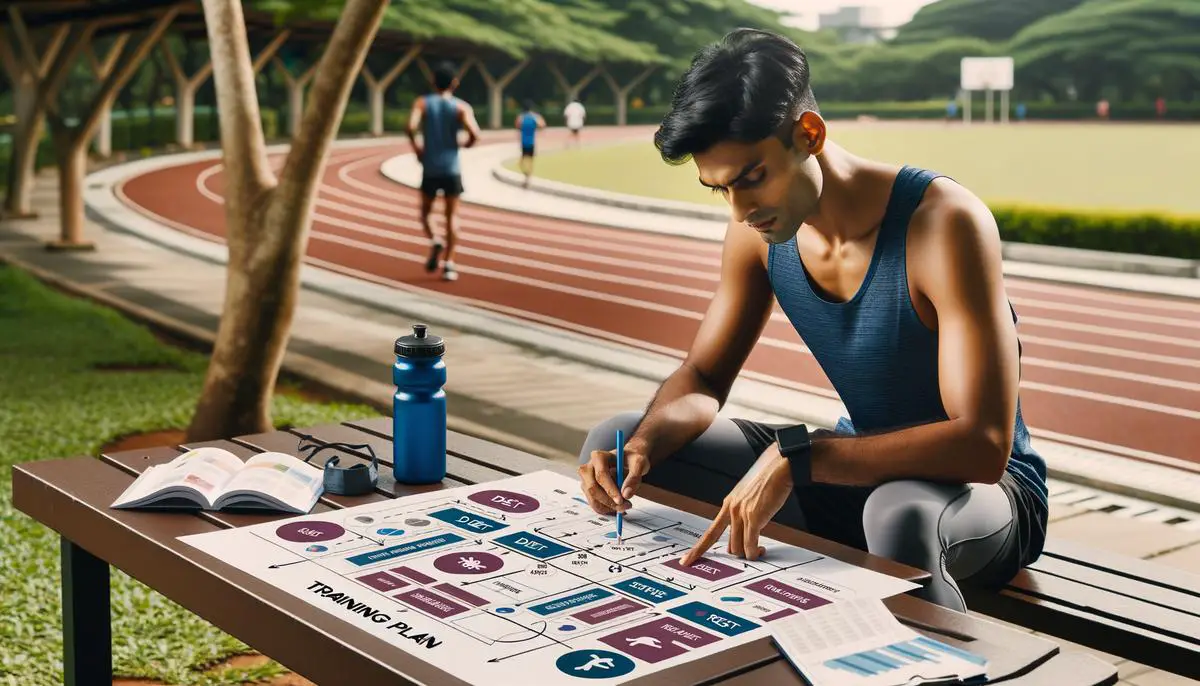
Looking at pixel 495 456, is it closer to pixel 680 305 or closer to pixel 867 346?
pixel 867 346

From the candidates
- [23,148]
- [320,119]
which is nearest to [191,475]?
[320,119]

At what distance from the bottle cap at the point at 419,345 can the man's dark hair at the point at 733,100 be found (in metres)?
0.66

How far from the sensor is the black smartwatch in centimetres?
279

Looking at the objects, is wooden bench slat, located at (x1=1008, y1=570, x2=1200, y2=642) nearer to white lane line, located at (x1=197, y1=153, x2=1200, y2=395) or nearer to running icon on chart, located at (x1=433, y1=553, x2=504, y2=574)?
running icon on chart, located at (x1=433, y1=553, x2=504, y2=574)

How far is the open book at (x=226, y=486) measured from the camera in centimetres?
285

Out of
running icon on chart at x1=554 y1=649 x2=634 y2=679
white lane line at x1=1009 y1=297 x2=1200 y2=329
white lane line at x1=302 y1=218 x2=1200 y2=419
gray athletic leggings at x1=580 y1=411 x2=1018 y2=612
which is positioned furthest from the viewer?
white lane line at x1=1009 y1=297 x2=1200 y2=329

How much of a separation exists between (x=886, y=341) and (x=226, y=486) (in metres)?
1.39

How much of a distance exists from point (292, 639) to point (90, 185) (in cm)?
2494

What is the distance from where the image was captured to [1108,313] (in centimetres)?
1290

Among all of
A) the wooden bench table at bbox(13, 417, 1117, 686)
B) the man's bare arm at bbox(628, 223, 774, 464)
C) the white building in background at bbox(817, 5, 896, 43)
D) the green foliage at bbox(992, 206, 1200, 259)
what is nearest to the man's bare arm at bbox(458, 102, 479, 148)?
the green foliage at bbox(992, 206, 1200, 259)

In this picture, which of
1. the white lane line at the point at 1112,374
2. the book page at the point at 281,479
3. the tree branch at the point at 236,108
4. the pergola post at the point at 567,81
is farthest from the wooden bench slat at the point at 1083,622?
the pergola post at the point at 567,81

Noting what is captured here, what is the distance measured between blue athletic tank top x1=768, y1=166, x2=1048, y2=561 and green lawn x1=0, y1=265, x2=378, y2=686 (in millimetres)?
1963

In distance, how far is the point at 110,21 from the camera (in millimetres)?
16156

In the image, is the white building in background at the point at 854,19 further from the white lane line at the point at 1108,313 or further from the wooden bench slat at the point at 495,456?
the wooden bench slat at the point at 495,456
